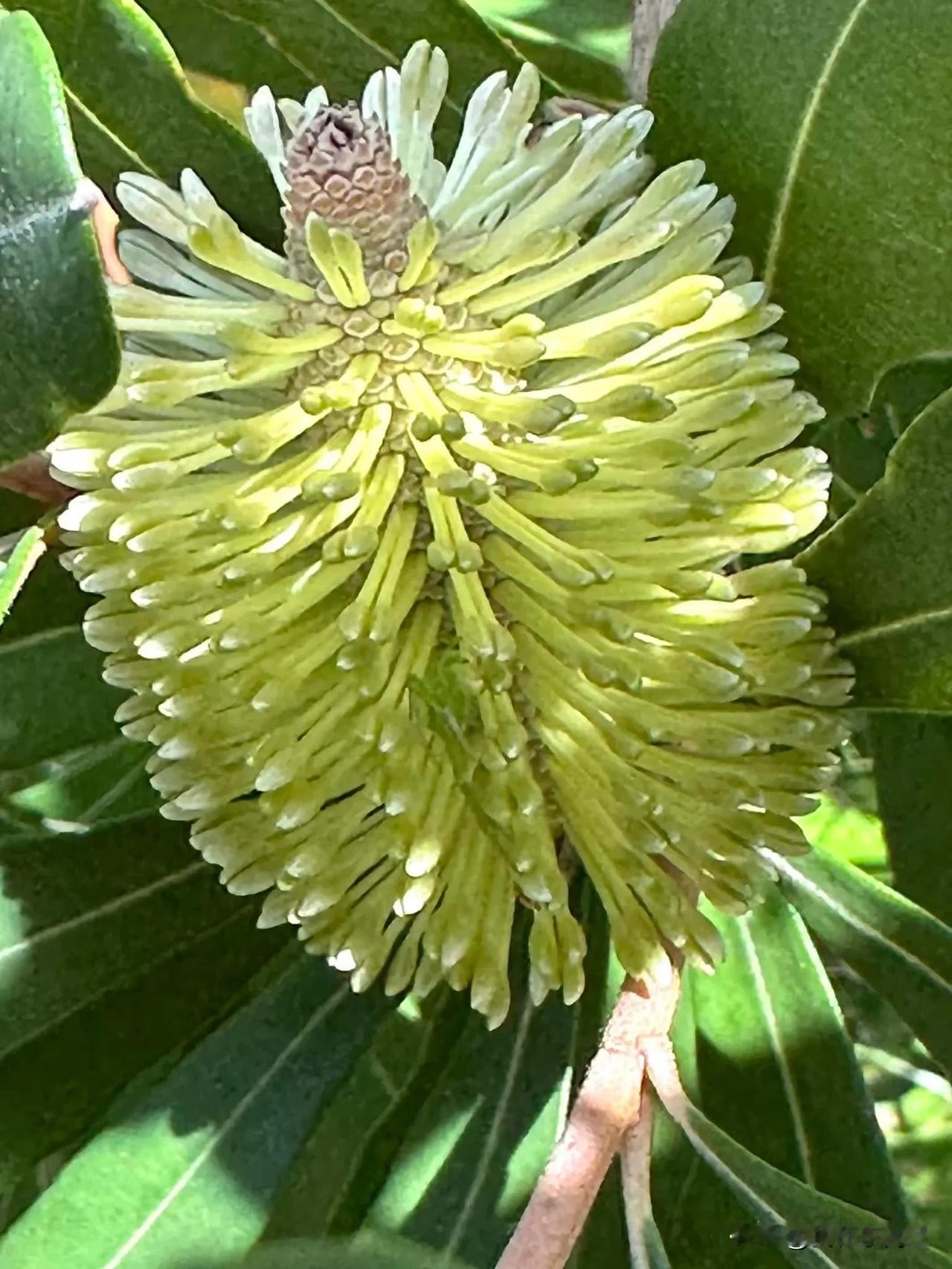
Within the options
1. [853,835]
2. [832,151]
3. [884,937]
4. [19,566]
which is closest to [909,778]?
[884,937]

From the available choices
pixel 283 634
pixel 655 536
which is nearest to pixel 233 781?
pixel 283 634

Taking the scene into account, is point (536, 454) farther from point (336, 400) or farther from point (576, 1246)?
point (576, 1246)

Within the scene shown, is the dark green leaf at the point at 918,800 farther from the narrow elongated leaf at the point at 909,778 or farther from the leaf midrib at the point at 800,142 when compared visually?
the leaf midrib at the point at 800,142

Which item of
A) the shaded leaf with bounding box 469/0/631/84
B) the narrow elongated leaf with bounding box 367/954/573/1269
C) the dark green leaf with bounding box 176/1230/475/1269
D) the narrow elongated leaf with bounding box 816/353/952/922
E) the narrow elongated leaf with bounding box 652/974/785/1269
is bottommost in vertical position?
the narrow elongated leaf with bounding box 652/974/785/1269

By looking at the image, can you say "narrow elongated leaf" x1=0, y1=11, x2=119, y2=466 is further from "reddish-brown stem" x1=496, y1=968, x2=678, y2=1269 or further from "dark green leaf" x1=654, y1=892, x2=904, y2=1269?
"dark green leaf" x1=654, y1=892, x2=904, y2=1269

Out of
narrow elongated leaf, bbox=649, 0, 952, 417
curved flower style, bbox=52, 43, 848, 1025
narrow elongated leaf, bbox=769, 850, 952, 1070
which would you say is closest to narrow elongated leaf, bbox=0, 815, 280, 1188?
curved flower style, bbox=52, 43, 848, 1025

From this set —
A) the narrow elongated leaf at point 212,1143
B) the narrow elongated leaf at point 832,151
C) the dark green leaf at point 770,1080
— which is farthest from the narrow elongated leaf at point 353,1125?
the narrow elongated leaf at point 832,151
